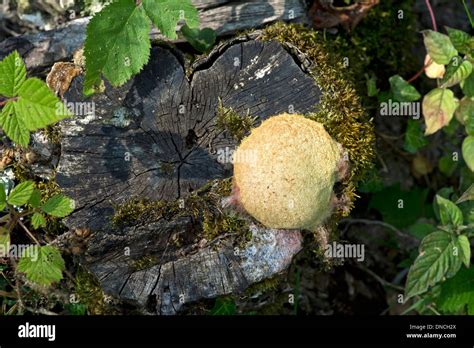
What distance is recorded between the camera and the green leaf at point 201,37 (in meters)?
3.16

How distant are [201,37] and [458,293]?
7.31 feet

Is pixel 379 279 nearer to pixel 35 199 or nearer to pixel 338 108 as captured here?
pixel 338 108

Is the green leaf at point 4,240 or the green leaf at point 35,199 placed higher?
the green leaf at point 35,199

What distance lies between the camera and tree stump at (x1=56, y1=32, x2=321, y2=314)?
284 centimetres

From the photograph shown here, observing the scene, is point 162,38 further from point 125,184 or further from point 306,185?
point 306,185

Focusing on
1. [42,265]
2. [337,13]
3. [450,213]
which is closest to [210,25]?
[337,13]

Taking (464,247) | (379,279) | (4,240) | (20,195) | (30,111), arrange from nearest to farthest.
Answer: (30,111)
(20,195)
(4,240)
(464,247)
(379,279)

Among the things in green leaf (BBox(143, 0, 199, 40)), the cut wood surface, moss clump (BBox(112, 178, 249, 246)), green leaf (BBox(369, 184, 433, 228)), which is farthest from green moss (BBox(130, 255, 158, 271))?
green leaf (BBox(369, 184, 433, 228))

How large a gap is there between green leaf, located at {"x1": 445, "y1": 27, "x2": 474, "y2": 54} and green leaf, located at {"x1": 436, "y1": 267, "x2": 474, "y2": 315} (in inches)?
53.6

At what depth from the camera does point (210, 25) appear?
10.8ft

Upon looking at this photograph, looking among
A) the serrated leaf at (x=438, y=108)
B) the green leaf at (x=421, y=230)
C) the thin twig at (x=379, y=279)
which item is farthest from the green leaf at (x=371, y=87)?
the thin twig at (x=379, y=279)

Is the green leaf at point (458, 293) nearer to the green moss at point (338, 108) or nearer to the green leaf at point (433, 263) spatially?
the green leaf at point (433, 263)

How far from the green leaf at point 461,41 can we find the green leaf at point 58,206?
2.35 meters

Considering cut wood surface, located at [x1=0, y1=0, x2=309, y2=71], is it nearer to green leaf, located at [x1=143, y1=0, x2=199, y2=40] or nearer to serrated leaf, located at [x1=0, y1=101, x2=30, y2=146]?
green leaf, located at [x1=143, y1=0, x2=199, y2=40]
